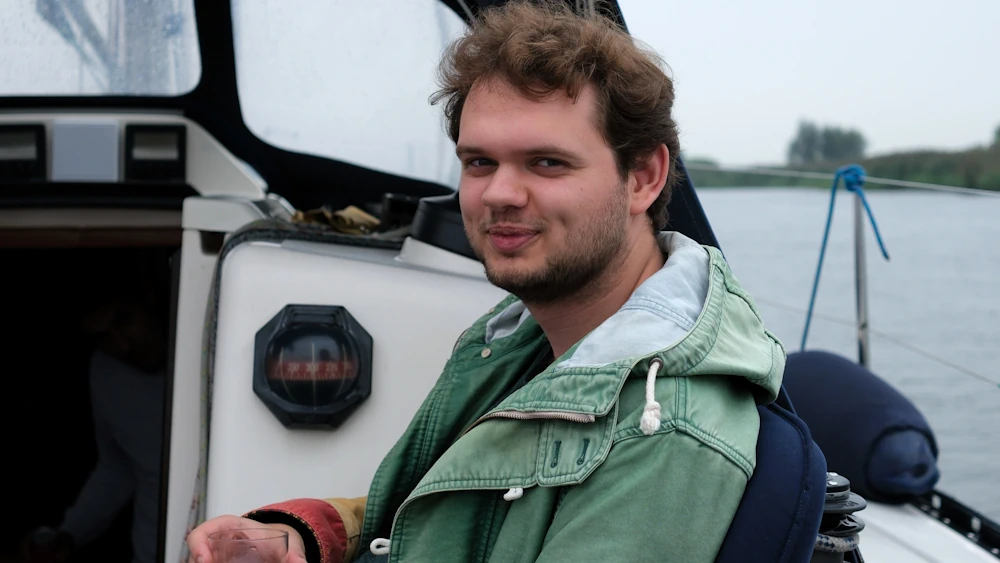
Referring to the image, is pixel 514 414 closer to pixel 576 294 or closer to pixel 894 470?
pixel 576 294

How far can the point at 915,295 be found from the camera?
29.9ft

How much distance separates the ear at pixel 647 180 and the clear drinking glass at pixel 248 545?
62 cm

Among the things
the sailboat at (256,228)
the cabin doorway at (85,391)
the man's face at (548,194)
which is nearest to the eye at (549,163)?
the man's face at (548,194)

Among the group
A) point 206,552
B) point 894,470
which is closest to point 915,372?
point 894,470

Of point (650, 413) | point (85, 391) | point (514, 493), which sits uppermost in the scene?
point (650, 413)

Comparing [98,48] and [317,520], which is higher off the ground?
[98,48]

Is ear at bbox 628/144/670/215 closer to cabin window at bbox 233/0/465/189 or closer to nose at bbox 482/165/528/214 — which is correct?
nose at bbox 482/165/528/214

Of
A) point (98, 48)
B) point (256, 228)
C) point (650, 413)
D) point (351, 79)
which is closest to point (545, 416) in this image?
point (650, 413)

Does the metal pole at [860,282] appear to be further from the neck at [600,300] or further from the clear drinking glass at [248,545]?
the clear drinking glass at [248,545]

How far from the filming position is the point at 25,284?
376cm

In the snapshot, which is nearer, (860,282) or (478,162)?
(478,162)

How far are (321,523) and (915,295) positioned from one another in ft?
28.3

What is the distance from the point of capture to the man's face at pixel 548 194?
1292 millimetres

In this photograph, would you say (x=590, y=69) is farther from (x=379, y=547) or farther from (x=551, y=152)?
(x=379, y=547)
